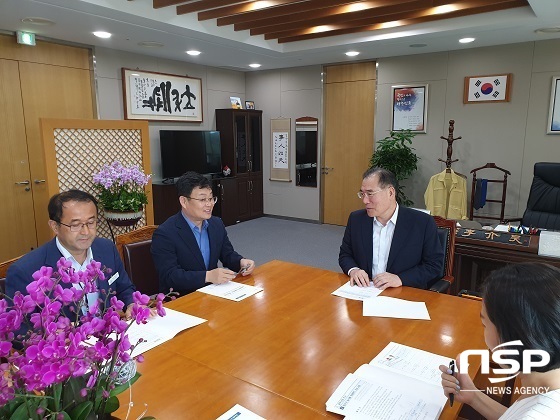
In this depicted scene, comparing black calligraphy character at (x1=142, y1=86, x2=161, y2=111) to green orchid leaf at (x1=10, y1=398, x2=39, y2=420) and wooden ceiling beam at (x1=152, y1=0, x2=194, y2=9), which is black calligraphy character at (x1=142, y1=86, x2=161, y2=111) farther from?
green orchid leaf at (x1=10, y1=398, x2=39, y2=420)

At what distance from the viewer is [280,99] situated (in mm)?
6910

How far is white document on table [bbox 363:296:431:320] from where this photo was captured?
168 centimetres

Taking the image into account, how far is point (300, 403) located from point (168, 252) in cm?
129

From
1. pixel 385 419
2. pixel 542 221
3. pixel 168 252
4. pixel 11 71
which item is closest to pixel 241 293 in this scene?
pixel 168 252

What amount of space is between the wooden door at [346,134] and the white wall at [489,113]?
33 centimetres

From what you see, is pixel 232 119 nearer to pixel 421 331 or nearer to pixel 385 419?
pixel 421 331

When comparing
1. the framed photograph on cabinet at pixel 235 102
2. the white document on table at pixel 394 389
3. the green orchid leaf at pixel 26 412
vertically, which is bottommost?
the white document on table at pixel 394 389

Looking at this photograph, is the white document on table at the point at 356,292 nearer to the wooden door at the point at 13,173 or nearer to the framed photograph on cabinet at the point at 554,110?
the wooden door at the point at 13,173

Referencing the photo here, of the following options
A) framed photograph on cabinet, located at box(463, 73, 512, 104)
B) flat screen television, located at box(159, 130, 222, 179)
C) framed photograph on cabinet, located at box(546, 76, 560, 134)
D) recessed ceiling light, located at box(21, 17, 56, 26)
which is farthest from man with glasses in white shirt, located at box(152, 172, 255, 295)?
framed photograph on cabinet, located at box(546, 76, 560, 134)

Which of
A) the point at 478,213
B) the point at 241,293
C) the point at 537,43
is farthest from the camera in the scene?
the point at 478,213

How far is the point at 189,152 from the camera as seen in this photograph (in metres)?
6.03

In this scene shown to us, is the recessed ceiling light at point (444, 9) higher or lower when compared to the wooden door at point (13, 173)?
higher

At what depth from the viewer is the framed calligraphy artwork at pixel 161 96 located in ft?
17.5

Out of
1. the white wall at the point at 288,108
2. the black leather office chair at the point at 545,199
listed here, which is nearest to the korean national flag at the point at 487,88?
the black leather office chair at the point at 545,199
